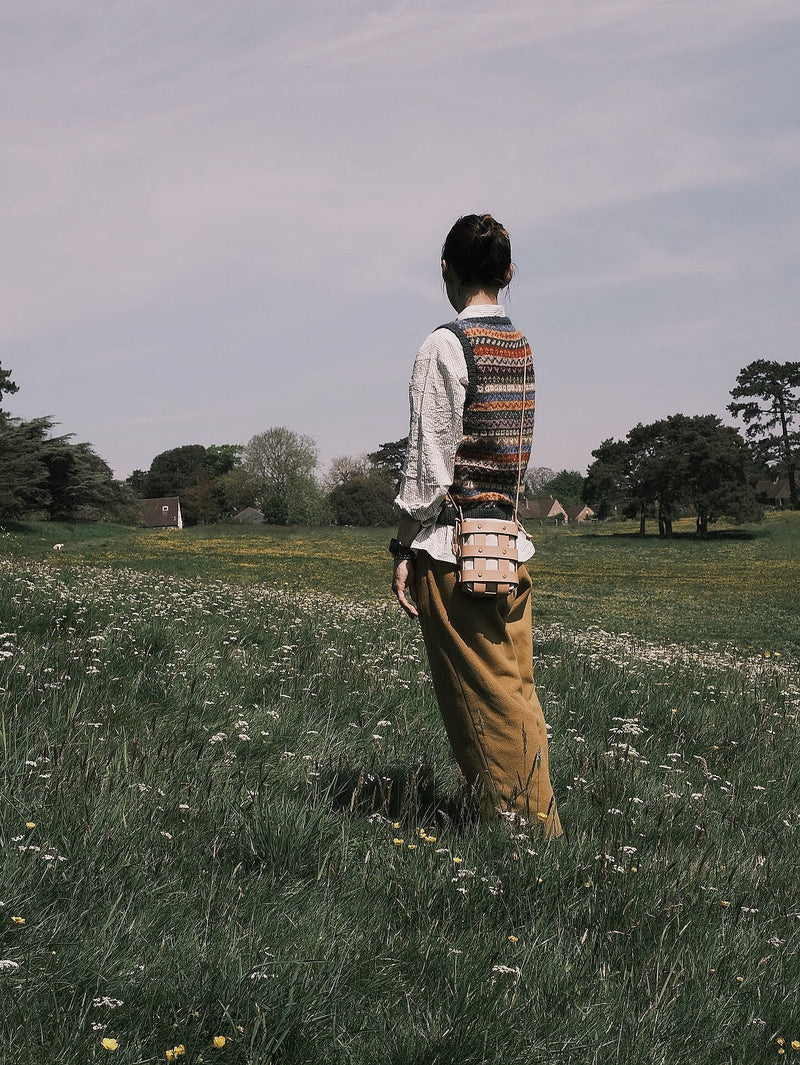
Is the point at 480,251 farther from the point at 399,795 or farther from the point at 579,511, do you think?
the point at 579,511

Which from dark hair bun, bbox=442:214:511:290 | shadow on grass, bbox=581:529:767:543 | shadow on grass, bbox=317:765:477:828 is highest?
dark hair bun, bbox=442:214:511:290

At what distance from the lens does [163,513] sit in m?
95.8

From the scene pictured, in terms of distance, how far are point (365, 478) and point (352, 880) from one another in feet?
265

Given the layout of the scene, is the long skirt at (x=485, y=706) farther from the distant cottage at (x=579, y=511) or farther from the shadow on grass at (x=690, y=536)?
the distant cottage at (x=579, y=511)

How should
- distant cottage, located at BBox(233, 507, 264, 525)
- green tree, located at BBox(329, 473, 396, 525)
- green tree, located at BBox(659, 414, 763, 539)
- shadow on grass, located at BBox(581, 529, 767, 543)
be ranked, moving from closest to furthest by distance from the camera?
green tree, located at BBox(659, 414, 763, 539) → shadow on grass, located at BBox(581, 529, 767, 543) → green tree, located at BBox(329, 473, 396, 525) → distant cottage, located at BBox(233, 507, 264, 525)

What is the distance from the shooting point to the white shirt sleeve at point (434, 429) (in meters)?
3.40

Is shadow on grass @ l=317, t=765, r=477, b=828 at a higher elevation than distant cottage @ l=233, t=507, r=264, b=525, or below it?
below

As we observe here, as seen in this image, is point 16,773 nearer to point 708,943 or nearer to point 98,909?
point 98,909

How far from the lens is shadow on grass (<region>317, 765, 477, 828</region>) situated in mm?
3352

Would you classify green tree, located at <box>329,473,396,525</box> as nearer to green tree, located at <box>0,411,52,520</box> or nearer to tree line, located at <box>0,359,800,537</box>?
tree line, located at <box>0,359,800,537</box>

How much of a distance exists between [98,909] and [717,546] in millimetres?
51835

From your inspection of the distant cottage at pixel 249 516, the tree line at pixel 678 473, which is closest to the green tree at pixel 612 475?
the tree line at pixel 678 473

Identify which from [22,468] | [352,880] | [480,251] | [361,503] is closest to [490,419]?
[480,251]

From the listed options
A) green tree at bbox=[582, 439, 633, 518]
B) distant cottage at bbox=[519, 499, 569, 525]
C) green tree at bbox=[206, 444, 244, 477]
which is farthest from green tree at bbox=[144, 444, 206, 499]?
green tree at bbox=[582, 439, 633, 518]
